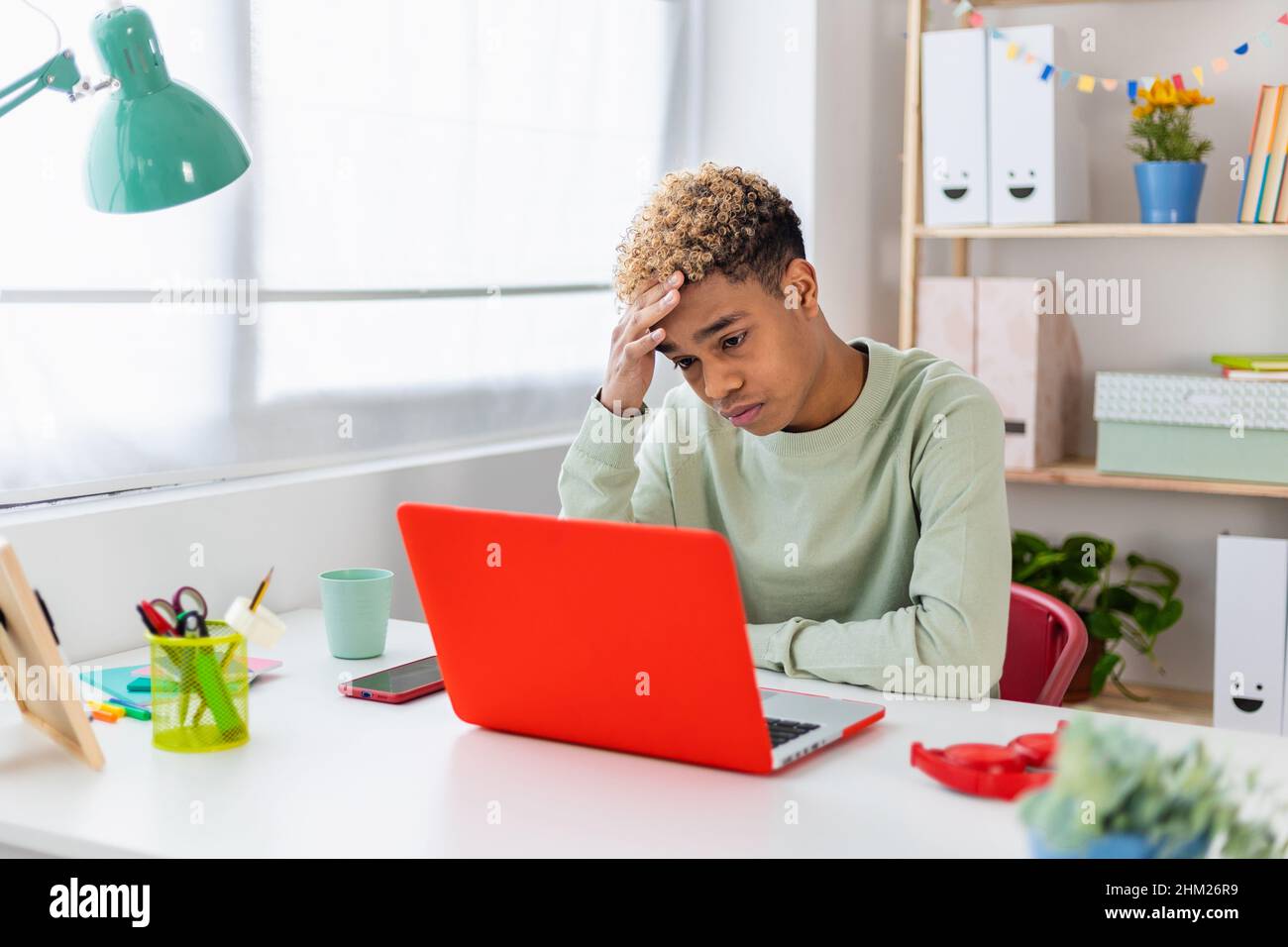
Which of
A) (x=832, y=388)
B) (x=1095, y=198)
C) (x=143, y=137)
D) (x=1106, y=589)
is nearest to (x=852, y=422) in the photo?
(x=832, y=388)

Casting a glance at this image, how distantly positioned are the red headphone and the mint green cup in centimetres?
67

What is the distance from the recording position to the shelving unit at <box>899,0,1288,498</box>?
2682 millimetres

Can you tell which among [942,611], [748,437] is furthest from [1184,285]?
[942,611]

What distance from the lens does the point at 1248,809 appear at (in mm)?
1026

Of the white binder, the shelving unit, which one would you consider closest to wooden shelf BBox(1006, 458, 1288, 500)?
the shelving unit

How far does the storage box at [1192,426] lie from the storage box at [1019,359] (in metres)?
0.12

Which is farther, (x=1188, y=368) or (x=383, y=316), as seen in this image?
(x=1188, y=368)

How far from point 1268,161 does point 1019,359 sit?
58 centimetres

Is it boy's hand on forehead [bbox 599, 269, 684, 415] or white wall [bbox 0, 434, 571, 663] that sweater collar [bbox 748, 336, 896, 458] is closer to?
boy's hand on forehead [bbox 599, 269, 684, 415]

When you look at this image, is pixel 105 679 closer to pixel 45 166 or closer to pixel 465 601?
pixel 465 601

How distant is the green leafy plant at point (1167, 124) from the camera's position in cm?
272

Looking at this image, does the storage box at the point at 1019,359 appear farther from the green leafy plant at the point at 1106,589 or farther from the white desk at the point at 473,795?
the white desk at the point at 473,795

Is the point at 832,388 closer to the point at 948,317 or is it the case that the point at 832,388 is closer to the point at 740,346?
the point at 740,346

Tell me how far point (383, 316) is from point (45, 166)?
644 mm
